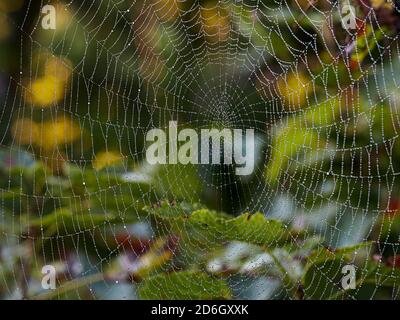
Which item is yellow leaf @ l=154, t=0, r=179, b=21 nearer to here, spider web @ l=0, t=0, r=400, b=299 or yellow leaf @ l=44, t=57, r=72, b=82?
spider web @ l=0, t=0, r=400, b=299

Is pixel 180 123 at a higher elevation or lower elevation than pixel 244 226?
higher

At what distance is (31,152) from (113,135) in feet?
0.67

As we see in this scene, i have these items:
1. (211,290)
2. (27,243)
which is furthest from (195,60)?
(211,290)

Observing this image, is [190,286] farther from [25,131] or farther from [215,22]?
[215,22]

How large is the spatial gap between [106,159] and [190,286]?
531mm

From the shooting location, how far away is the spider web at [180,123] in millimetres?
1620

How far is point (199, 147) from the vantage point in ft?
6.51

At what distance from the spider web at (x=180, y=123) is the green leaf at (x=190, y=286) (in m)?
0.11

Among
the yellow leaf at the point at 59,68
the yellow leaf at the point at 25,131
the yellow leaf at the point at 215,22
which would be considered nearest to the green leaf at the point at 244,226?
the yellow leaf at the point at 25,131

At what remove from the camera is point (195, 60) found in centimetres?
227

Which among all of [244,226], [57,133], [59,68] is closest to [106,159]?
[57,133]

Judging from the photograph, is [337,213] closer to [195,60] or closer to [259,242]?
[259,242]

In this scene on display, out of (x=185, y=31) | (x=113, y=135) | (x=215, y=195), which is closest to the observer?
(x=215, y=195)

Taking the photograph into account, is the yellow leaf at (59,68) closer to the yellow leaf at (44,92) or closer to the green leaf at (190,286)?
the yellow leaf at (44,92)
